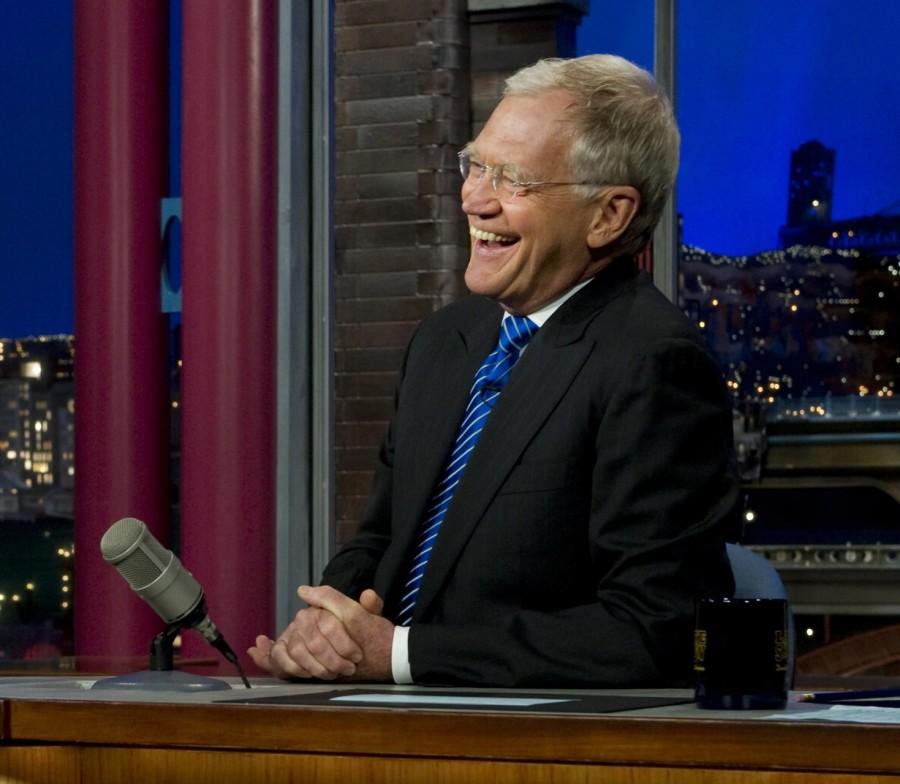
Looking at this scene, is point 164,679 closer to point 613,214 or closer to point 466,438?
point 466,438

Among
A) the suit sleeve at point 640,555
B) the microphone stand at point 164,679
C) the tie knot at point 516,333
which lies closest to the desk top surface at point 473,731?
the microphone stand at point 164,679

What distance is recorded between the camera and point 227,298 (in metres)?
4.29

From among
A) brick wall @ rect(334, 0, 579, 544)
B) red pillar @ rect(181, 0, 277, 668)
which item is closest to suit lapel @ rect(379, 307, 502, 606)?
red pillar @ rect(181, 0, 277, 668)

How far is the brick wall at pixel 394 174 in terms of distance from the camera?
4754 mm

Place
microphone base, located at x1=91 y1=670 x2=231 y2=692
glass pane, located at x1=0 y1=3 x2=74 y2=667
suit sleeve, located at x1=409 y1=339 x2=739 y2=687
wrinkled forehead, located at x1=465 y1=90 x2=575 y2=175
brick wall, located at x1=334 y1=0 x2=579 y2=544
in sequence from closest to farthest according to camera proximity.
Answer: microphone base, located at x1=91 y1=670 x2=231 y2=692
suit sleeve, located at x1=409 y1=339 x2=739 y2=687
wrinkled forehead, located at x1=465 y1=90 x2=575 y2=175
brick wall, located at x1=334 y1=0 x2=579 y2=544
glass pane, located at x1=0 y1=3 x2=74 y2=667

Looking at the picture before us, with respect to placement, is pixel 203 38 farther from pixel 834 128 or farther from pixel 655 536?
pixel 655 536

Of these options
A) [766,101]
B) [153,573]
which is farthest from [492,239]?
[766,101]

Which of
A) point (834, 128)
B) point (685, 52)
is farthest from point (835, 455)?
point (685, 52)

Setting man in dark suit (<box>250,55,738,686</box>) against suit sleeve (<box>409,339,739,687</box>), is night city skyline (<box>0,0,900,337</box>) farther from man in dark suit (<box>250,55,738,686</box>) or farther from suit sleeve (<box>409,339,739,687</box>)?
suit sleeve (<box>409,339,739,687</box>)

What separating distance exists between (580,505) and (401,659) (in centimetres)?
28

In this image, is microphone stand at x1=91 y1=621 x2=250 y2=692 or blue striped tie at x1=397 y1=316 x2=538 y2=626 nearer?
microphone stand at x1=91 y1=621 x2=250 y2=692

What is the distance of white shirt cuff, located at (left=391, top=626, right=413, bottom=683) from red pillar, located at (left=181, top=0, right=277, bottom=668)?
251cm

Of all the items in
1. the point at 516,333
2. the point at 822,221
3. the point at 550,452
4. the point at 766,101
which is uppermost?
the point at 766,101

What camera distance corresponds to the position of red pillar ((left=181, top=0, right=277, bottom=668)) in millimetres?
4289
